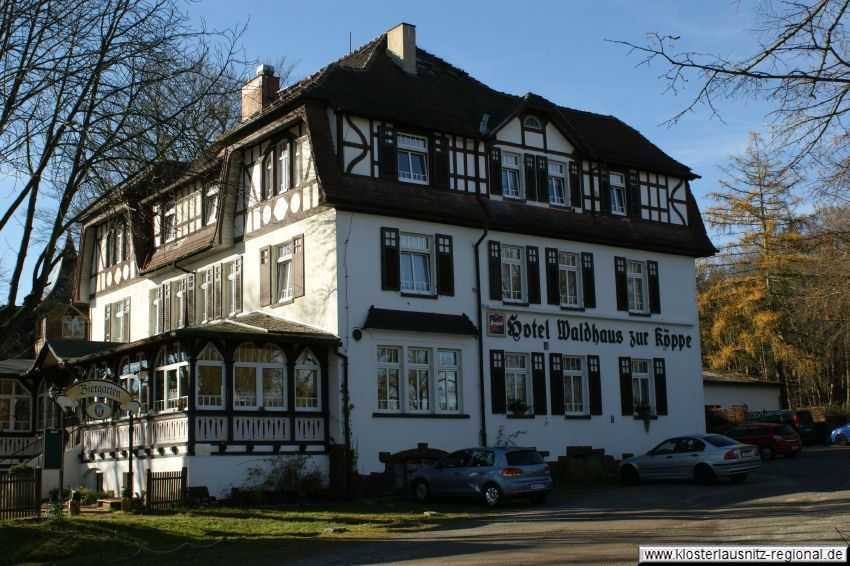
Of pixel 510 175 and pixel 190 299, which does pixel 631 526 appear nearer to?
pixel 510 175

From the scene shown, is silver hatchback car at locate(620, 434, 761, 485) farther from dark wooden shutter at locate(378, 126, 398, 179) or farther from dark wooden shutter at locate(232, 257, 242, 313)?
dark wooden shutter at locate(232, 257, 242, 313)

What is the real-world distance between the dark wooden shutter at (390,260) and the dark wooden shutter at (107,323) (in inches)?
692

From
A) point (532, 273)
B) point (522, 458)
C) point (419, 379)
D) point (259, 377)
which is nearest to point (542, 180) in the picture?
point (532, 273)

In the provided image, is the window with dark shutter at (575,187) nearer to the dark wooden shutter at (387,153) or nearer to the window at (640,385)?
the window at (640,385)

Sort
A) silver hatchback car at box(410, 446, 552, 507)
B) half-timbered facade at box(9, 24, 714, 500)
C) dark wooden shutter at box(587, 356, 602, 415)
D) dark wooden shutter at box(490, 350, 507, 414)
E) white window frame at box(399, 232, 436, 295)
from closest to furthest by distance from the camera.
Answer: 1. silver hatchback car at box(410, 446, 552, 507)
2. half-timbered facade at box(9, 24, 714, 500)
3. white window frame at box(399, 232, 436, 295)
4. dark wooden shutter at box(490, 350, 507, 414)
5. dark wooden shutter at box(587, 356, 602, 415)

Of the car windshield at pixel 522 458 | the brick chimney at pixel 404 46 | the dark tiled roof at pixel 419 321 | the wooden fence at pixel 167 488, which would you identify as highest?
the brick chimney at pixel 404 46

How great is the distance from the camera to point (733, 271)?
53.1 meters

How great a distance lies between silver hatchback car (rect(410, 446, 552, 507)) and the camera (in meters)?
24.3

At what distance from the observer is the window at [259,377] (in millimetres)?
26812

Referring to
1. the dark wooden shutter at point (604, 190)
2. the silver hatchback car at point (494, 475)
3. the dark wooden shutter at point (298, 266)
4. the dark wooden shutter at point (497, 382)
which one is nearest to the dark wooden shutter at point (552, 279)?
the dark wooden shutter at point (497, 382)

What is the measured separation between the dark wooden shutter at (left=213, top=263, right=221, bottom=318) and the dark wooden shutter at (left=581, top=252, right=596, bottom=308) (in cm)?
1258

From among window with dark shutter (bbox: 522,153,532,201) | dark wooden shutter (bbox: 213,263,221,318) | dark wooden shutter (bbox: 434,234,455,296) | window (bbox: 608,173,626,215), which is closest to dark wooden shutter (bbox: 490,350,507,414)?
dark wooden shutter (bbox: 434,234,455,296)

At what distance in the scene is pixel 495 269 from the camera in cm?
3180

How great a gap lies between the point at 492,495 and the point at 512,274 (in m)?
9.97
